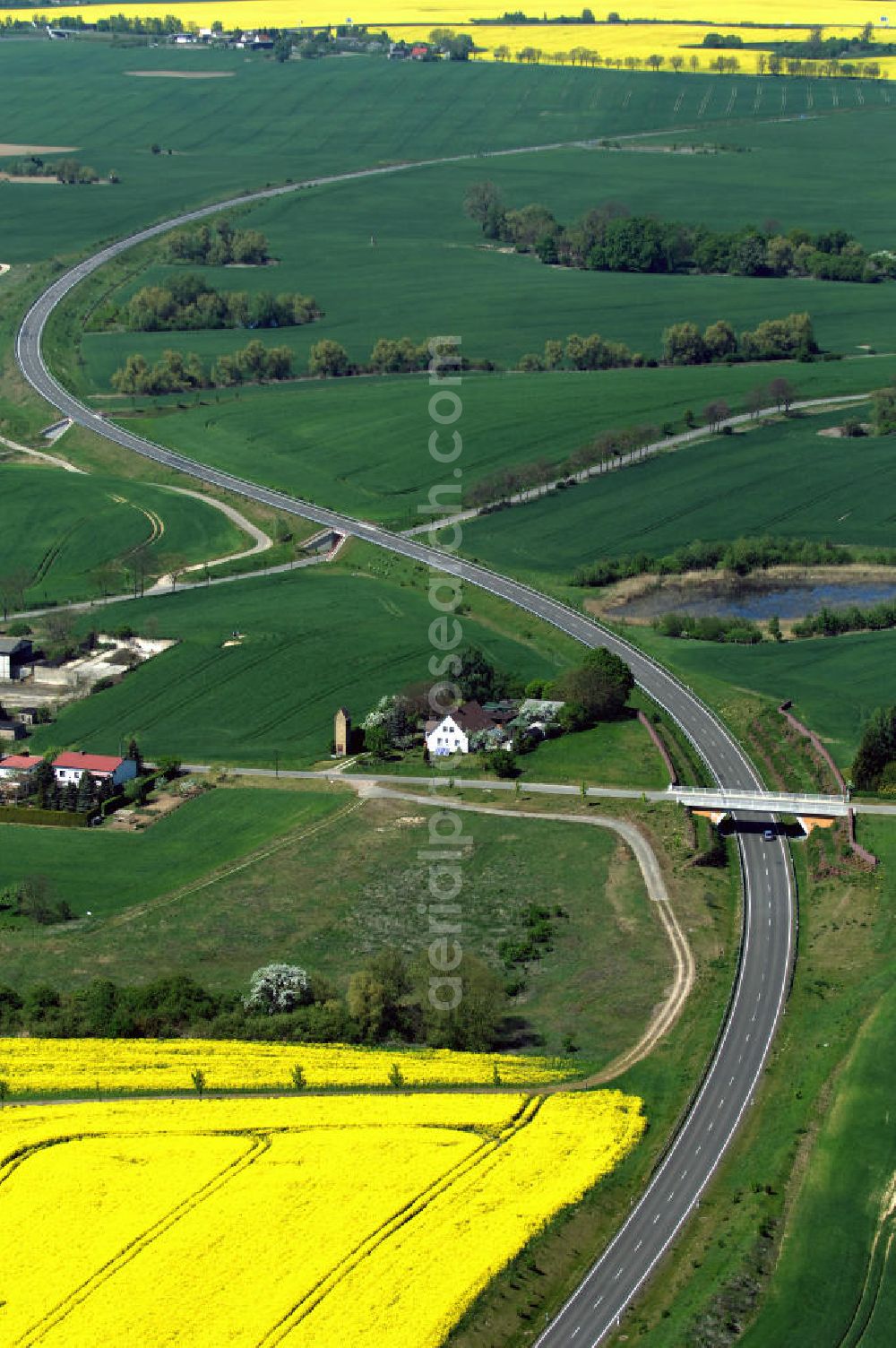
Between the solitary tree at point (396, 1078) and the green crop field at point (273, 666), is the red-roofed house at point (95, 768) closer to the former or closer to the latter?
the green crop field at point (273, 666)

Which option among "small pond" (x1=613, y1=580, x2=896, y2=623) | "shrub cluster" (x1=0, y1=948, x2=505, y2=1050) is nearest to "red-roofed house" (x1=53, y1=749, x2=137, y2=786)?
"shrub cluster" (x1=0, y1=948, x2=505, y2=1050)

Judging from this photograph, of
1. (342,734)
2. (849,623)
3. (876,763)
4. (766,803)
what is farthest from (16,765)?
(849,623)

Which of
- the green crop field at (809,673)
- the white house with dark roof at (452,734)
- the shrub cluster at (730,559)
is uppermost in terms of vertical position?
the shrub cluster at (730,559)

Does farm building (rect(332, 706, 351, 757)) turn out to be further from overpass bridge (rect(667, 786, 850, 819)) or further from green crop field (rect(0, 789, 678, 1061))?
overpass bridge (rect(667, 786, 850, 819))

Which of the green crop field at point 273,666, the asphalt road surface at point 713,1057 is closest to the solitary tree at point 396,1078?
the asphalt road surface at point 713,1057

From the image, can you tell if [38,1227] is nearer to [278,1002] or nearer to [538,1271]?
[538,1271]

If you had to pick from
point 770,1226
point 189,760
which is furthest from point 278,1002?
point 189,760
